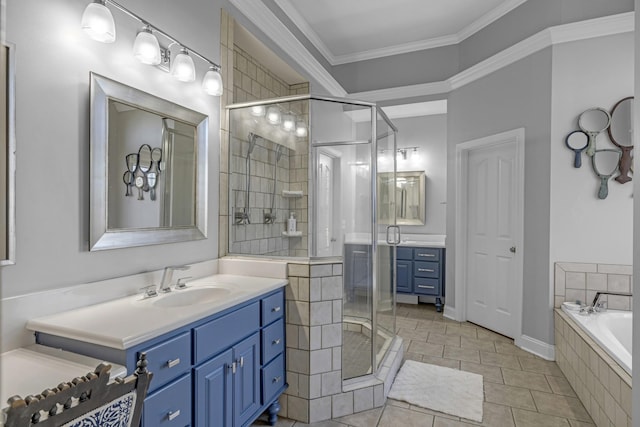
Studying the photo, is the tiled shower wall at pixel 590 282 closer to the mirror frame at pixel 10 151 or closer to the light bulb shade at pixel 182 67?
the light bulb shade at pixel 182 67

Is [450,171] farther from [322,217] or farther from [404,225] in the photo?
[322,217]

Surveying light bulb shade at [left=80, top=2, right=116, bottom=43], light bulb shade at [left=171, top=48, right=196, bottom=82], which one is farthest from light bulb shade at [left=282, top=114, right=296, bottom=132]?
light bulb shade at [left=80, top=2, right=116, bottom=43]

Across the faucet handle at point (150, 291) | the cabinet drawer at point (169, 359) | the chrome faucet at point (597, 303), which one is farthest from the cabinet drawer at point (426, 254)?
the cabinet drawer at point (169, 359)

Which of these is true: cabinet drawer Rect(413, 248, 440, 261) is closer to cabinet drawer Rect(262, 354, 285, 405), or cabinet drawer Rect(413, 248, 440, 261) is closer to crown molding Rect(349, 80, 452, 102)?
A: crown molding Rect(349, 80, 452, 102)

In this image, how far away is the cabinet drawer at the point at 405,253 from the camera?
463 centimetres

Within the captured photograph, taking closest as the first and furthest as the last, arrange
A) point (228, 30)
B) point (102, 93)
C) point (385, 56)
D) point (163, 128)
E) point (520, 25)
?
1. point (102, 93)
2. point (163, 128)
3. point (228, 30)
4. point (520, 25)
5. point (385, 56)

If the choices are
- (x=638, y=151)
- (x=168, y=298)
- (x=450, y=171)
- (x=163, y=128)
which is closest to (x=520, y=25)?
(x=450, y=171)

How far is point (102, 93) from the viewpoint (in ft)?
5.43

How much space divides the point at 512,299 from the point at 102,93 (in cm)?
A: 375

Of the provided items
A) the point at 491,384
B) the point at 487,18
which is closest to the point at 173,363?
the point at 491,384

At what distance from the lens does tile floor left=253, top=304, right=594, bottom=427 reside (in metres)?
2.18

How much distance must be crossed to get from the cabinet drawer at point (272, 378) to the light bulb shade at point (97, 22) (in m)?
1.81

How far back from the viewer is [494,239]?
3.75 m

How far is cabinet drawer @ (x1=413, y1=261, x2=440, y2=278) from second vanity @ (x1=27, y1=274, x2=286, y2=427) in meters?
2.83
